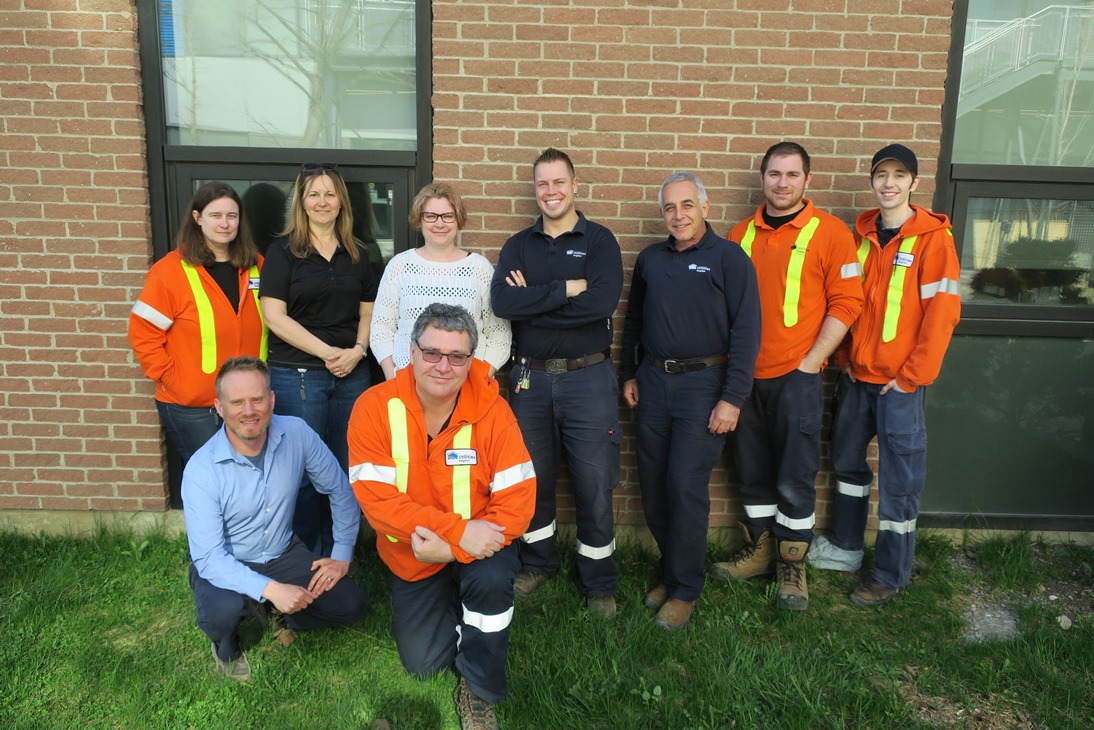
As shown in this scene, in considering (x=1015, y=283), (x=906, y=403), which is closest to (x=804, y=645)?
(x=906, y=403)

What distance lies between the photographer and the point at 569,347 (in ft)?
11.5

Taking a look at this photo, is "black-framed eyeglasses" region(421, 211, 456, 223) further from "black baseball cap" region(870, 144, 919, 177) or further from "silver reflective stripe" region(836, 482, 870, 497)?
"silver reflective stripe" region(836, 482, 870, 497)

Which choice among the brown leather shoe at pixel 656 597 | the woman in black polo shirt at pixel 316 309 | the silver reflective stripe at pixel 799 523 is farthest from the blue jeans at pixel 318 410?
the silver reflective stripe at pixel 799 523

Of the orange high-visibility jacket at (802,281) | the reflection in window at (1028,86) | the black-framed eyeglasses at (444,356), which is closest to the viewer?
the black-framed eyeglasses at (444,356)

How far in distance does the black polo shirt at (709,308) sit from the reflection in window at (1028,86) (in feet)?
6.05

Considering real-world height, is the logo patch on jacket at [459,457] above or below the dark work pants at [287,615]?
above

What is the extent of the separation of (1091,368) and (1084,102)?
1.54m

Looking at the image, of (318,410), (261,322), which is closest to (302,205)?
(261,322)

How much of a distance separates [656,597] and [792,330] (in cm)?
149

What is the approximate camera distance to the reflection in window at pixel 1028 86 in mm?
4172

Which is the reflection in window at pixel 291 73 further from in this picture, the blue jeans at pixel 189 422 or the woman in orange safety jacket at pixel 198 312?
the blue jeans at pixel 189 422

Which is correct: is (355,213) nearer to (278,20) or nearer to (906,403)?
(278,20)

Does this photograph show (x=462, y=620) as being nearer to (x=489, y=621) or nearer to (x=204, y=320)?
(x=489, y=621)

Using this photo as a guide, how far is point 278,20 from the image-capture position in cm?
411
